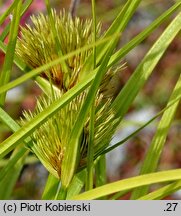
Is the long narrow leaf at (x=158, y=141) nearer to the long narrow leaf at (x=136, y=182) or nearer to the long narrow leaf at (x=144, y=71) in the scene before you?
the long narrow leaf at (x=144, y=71)

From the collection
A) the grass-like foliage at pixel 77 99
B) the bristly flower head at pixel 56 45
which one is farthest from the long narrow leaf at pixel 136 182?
the bristly flower head at pixel 56 45

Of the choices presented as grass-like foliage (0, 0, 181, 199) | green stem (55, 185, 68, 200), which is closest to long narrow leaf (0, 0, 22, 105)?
grass-like foliage (0, 0, 181, 199)

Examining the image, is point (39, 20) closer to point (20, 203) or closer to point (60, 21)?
point (60, 21)

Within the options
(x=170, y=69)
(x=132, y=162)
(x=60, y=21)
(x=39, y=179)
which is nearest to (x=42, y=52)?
(x=60, y=21)

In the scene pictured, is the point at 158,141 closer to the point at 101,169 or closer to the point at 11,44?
the point at 101,169

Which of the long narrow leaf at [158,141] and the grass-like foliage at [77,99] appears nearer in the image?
the grass-like foliage at [77,99]

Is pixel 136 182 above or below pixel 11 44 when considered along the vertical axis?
below

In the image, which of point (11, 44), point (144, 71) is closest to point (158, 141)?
point (144, 71)

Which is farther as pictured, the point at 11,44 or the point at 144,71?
the point at 144,71

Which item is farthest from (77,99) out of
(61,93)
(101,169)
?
(101,169)
